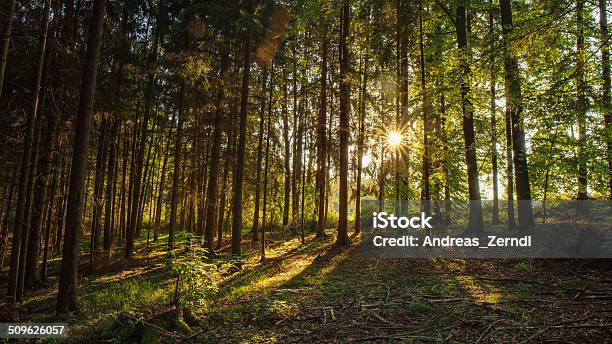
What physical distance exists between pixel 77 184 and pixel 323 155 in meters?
11.5

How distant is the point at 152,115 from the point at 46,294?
38.5 feet

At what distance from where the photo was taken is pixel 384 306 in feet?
25.0

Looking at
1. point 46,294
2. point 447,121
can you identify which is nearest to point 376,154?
point 447,121

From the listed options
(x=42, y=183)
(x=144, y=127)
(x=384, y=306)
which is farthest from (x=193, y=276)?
(x=144, y=127)

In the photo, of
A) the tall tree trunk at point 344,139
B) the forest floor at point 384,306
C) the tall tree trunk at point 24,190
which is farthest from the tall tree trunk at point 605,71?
the tall tree trunk at point 24,190

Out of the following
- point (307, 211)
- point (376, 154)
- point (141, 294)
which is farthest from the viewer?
point (307, 211)

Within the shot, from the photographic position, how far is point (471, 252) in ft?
41.0

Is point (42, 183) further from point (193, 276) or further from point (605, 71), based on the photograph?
point (605, 71)

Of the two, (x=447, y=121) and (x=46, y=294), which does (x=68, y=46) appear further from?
(x=447, y=121)

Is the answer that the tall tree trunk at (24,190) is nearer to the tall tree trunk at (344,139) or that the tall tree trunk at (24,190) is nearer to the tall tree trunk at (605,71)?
the tall tree trunk at (344,139)

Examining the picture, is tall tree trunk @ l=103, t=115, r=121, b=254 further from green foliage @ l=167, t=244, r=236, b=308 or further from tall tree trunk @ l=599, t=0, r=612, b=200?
tall tree trunk @ l=599, t=0, r=612, b=200

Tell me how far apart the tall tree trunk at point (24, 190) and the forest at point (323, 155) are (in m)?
0.05

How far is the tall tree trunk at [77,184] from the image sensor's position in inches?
346

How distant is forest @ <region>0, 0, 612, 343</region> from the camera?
6594 millimetres
